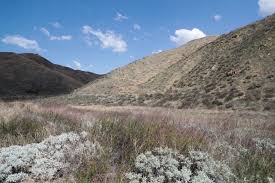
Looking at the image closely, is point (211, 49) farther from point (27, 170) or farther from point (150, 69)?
point (27, 170)

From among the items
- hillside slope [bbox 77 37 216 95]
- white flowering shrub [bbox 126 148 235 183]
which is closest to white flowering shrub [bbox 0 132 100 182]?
white flowering shrub [bbox 126 148 235 183]

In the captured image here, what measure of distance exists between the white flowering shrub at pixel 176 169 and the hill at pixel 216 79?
2436cm

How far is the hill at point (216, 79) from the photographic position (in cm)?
3425

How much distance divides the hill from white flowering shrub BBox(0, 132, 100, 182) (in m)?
24.7

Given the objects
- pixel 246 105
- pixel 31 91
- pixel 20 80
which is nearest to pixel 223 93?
pixel 246 105

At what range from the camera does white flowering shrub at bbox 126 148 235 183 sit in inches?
185

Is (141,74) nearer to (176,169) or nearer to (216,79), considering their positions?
(216,79)

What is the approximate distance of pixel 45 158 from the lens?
531 centimetres

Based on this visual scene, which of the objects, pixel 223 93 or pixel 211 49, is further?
pixel 211 49

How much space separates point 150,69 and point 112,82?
8.13 meters

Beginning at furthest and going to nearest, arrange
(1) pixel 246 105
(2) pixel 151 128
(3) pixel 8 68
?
(3) pixel 8 68 < (1) pixel 246 105 < (2) pixel 151 128

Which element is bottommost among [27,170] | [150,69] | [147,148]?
[27,170]

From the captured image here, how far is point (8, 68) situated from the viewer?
111250 mm

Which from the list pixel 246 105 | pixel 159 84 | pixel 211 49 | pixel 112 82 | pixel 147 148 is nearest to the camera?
pixel 147 148
